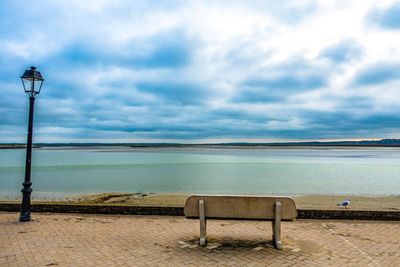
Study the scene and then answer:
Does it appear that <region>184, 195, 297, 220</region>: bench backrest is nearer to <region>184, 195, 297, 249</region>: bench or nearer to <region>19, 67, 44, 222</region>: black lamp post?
<region>184, 195, 297, 249</region>: bench

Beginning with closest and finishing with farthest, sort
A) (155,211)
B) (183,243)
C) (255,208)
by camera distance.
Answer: (255,208) < (183,243) < (155,211)

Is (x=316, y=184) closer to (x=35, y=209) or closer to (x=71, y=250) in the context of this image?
(x=35, y=209)

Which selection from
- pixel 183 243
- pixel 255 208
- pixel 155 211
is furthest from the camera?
pixel 155 211

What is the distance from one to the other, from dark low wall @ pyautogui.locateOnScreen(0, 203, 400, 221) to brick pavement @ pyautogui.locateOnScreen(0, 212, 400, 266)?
0.90 ft

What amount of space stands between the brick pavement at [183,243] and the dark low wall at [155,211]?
0.27 meters

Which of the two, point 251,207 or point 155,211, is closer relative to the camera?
point 251,207

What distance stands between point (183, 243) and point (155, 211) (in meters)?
2.48

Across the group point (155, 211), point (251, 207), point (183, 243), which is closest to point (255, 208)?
point (251, 207)

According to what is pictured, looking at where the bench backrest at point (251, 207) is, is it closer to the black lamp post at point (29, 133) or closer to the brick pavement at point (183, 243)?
the brick pavement at point (183, 243)

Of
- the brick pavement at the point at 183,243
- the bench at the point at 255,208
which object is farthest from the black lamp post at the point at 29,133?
the bench at the point at 255,208

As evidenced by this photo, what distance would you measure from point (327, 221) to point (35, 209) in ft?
23.1

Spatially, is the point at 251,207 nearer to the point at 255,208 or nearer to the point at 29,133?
the point at 255,208

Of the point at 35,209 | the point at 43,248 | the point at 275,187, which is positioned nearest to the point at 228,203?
the point at 43,248

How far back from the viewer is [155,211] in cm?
804
